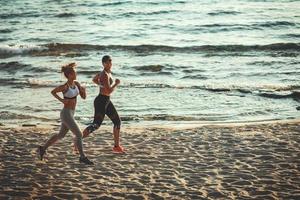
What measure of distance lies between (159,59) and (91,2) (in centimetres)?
2546

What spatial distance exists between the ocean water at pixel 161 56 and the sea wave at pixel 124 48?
2.2 inches

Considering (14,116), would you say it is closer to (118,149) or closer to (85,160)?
(118,149)

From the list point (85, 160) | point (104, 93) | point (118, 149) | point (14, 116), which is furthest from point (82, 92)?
point (14, 116)

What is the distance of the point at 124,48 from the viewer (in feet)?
95.2

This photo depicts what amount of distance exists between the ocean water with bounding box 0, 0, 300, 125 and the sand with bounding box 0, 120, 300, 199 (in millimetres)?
2449

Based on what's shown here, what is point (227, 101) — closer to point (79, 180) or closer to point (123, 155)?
point (123, 155)

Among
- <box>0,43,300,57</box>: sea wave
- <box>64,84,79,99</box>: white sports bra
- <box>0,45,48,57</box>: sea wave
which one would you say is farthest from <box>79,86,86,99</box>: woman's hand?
<box>0,45,48,57</box>: sea wave

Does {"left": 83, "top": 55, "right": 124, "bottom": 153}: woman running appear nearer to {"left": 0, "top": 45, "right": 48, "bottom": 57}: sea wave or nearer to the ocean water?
the ocean water

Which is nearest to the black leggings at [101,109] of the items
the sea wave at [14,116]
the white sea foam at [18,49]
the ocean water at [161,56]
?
the ocean water at [161,56]

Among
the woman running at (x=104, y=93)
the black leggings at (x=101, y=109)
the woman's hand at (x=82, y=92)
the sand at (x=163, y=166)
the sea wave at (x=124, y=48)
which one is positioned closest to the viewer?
the sand at (x=163, y=166)

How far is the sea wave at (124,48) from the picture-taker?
27.7 metres

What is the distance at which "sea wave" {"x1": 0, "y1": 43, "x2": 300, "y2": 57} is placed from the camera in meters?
27.7

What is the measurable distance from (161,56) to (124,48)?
137 inches

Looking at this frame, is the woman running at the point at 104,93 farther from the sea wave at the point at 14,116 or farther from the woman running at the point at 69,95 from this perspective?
the sea wave at the point at 14,116
